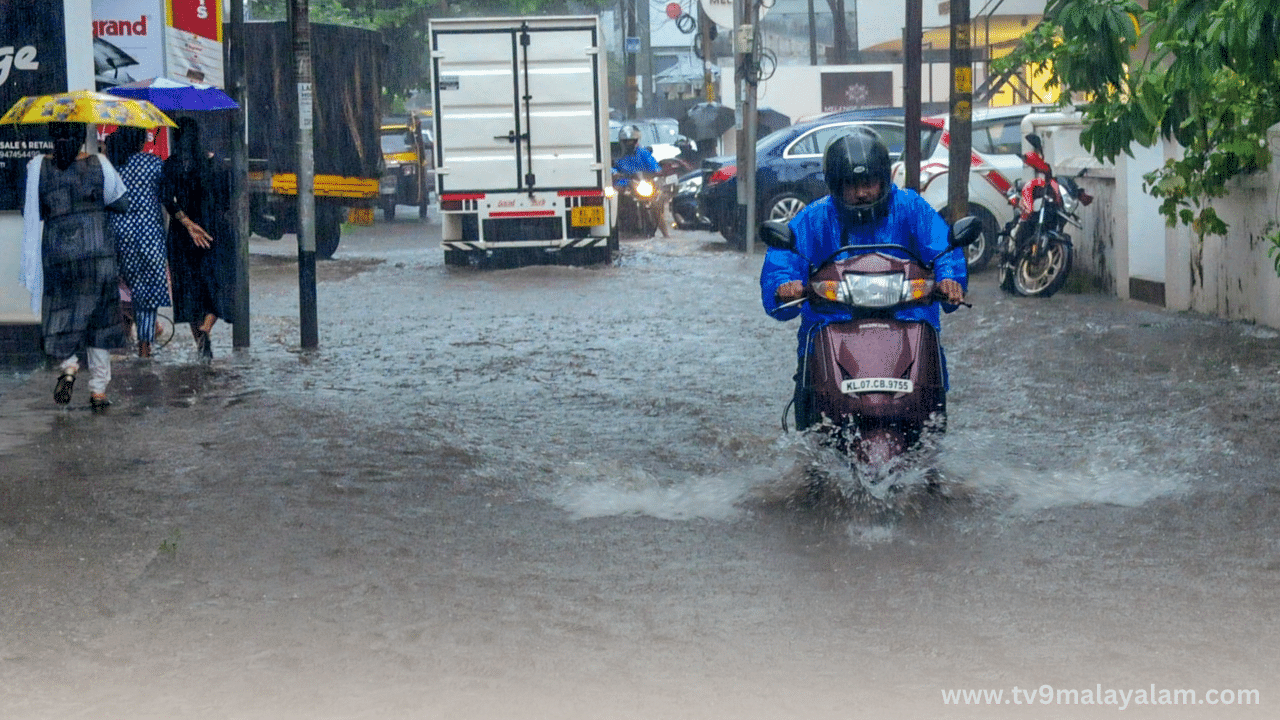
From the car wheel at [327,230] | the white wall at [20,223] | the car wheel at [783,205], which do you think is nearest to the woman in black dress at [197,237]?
the white wall at [20,223]

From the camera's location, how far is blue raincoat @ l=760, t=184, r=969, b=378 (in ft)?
21.6

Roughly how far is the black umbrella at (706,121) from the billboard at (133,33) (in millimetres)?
22176

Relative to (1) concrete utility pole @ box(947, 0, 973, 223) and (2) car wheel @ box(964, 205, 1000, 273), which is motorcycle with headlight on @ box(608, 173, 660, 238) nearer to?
(2) car wheel @ box(964, 205, 1000, 273)

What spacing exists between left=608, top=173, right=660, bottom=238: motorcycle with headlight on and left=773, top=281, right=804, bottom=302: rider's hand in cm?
1931

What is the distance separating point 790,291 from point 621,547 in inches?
43.7

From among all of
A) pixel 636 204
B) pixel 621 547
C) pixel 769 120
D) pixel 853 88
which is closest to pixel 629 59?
pixel 853 88

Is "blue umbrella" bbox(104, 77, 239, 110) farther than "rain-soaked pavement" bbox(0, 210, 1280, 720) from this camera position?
Yes

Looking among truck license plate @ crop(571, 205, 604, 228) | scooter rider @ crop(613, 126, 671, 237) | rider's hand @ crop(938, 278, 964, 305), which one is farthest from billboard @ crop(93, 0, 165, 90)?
scooter rider @ crop(613, 126, 671, 237)

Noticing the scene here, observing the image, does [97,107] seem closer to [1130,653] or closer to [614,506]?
[614,506]

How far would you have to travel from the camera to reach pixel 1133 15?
866 cm

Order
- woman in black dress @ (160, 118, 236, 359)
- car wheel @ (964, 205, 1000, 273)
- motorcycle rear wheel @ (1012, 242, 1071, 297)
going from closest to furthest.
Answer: woman in black dress @ (160, 118, 236, 359)
motorcycle rear wheel @ (1012, 242, 1071, 297)
car wheel @ (964, 205, 1000, 273)

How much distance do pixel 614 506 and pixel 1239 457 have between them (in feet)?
9.31

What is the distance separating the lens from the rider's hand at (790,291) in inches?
251

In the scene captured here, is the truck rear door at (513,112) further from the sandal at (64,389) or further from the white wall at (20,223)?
the sandal at (64,389)
